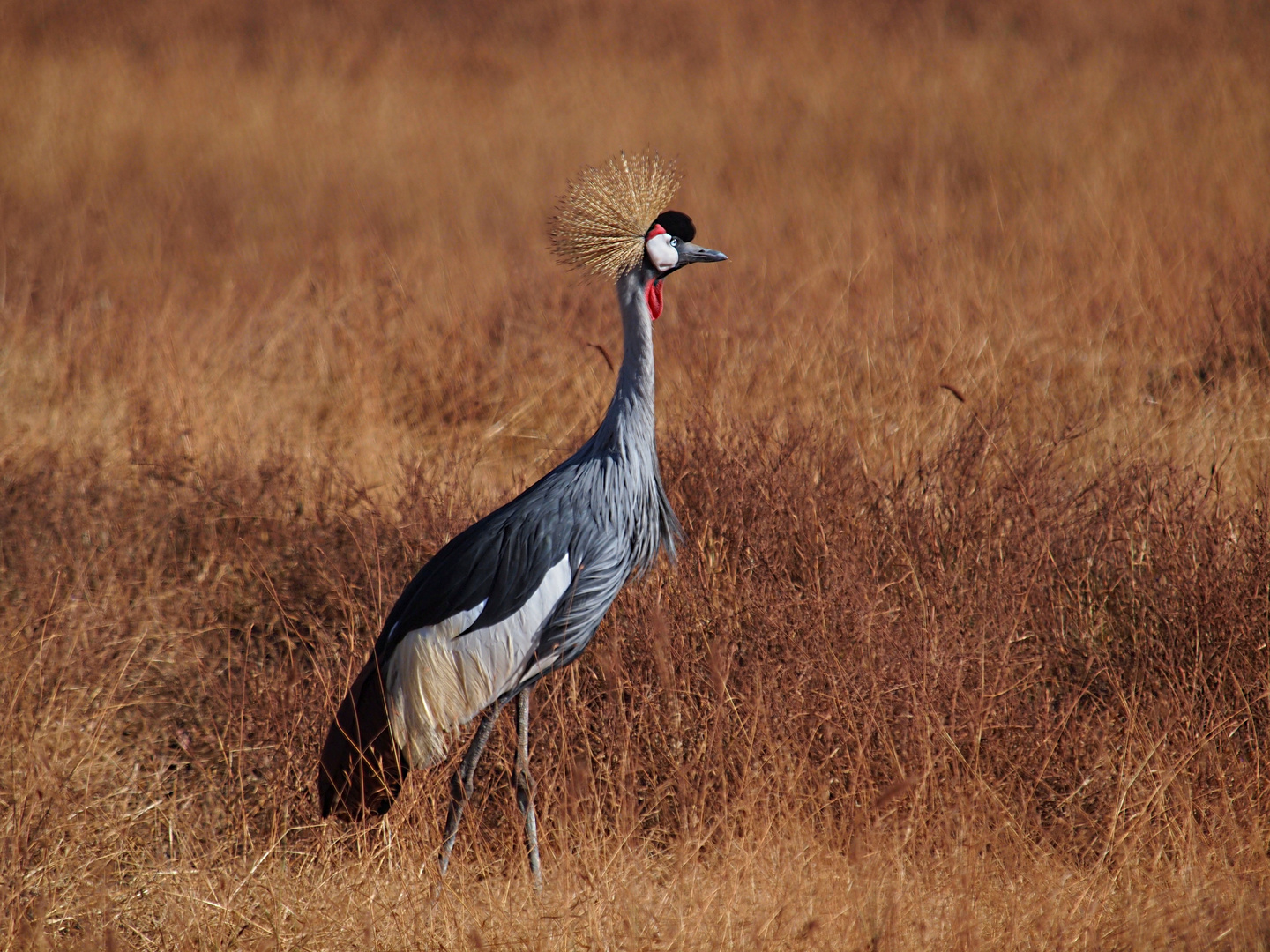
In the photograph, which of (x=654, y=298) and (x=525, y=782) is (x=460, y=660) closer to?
(x=525, y=782)

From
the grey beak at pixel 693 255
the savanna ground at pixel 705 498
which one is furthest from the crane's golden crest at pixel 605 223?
the savanna ground at pixel 705 498

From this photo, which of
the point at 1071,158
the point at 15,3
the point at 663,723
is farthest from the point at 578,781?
the point at 15,3

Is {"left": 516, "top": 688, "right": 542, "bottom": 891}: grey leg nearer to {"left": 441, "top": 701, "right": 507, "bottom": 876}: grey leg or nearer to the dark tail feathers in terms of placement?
{"left": 441, "top": 701, "right": 507, "bottom": 876}: grey leg

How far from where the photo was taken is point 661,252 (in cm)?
287

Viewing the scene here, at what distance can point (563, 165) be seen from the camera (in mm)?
8109

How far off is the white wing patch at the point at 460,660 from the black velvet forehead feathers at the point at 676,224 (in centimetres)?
80

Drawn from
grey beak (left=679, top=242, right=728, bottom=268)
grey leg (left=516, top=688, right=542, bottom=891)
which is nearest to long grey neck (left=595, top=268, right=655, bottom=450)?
grey beak (left=679, top=242, right=728, bottom=268)

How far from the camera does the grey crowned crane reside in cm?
275

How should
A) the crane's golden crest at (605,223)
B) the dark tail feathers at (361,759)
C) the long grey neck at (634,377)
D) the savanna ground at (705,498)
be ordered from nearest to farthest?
→ the savanna ground at (705,498) → the dark tail feathers at (361,759) → the long grey neck at (634,377) → the crane's golden crest at (605,223)

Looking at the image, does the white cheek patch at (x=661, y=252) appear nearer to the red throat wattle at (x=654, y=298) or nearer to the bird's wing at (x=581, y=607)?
the red throat wattle at (x=654, y=298)

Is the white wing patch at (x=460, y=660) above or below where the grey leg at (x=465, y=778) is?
above

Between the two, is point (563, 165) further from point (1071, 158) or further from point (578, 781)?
point (578, 781)

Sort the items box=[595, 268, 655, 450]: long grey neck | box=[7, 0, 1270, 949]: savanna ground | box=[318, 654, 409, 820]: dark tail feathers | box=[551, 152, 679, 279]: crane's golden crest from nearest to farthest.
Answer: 1. box=[7, 0, 1270, 949]: savanna ground
2. box=[318, 654, 409, 820]: dark tail feathers
3. box=[595, 268, 655, 450]: long grey neck
4. box=[551, 152, 679, 279]: crane's golden crest

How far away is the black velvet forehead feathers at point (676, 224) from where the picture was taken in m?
2.92
